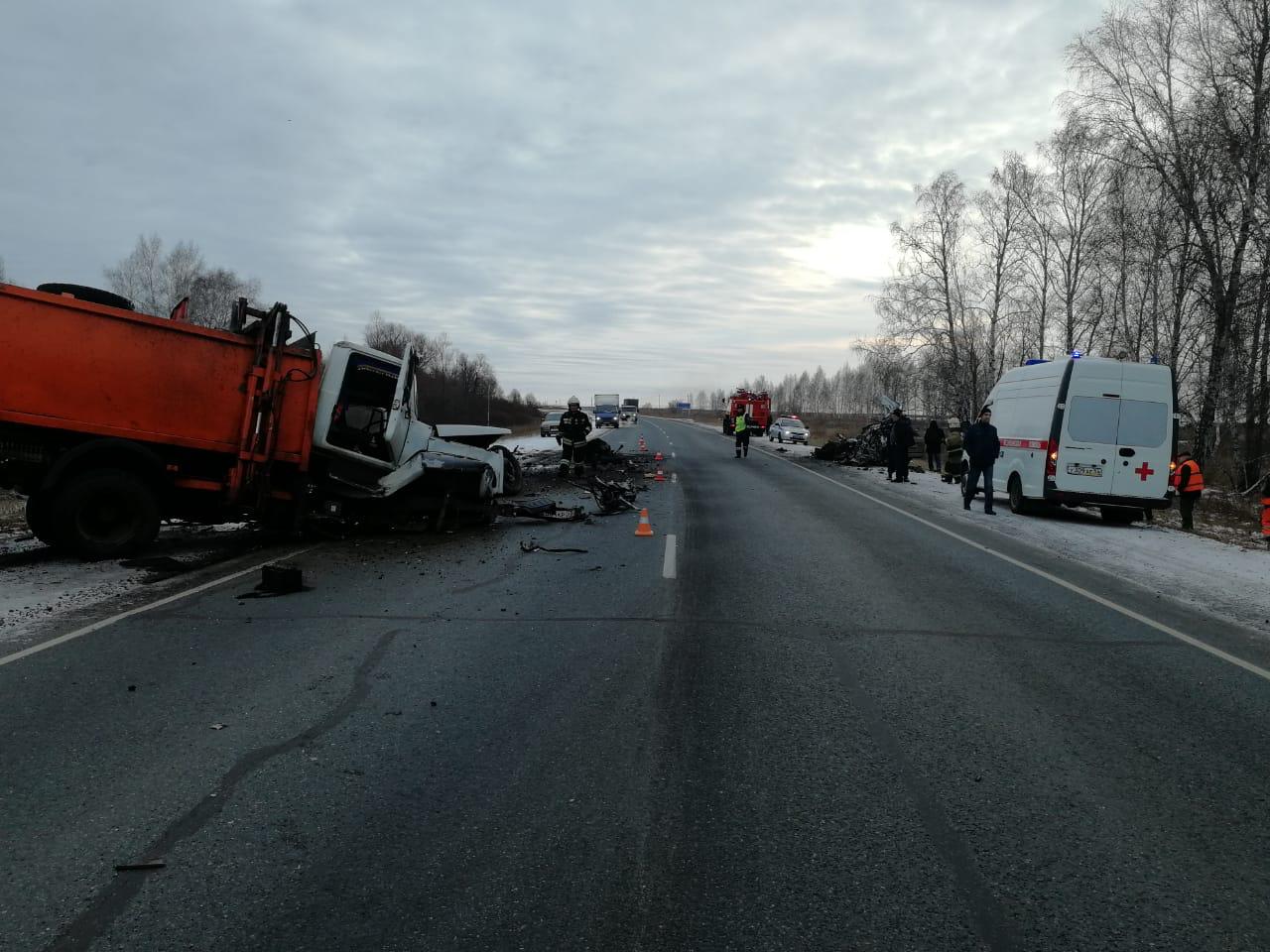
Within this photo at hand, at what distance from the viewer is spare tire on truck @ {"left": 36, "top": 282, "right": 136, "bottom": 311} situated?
9055mm

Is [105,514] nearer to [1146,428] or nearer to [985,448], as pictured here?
[985,448]

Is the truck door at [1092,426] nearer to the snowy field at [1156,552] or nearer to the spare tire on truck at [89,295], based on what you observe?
the snowy field at [1156,552]

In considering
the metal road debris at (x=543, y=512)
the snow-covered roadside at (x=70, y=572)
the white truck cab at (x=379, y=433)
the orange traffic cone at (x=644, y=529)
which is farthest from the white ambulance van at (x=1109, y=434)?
the snow-covered roadside at (x=70, y=572)

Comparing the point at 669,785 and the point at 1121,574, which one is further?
the point at 1121,574

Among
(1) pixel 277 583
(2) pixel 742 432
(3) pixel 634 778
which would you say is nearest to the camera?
(3) pixel 634 778

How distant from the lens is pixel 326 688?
16.6 ft

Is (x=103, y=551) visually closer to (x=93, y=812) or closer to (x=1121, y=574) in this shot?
(x=93, y=812)

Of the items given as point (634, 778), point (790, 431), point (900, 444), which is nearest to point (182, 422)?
point (634, 778)

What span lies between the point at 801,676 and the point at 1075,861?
2308mm

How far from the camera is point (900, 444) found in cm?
2186

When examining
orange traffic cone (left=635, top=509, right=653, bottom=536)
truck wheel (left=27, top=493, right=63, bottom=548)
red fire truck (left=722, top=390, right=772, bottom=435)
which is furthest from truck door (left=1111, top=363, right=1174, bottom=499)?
red fire truck (left=722, top=390, right=772, bottom=435)

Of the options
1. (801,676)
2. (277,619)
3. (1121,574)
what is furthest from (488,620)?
(1121,574)

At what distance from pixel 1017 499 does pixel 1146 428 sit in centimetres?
259

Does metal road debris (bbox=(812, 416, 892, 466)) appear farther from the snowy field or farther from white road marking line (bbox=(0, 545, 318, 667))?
white road marking line (bbox=(0, 545, 318, 667))
